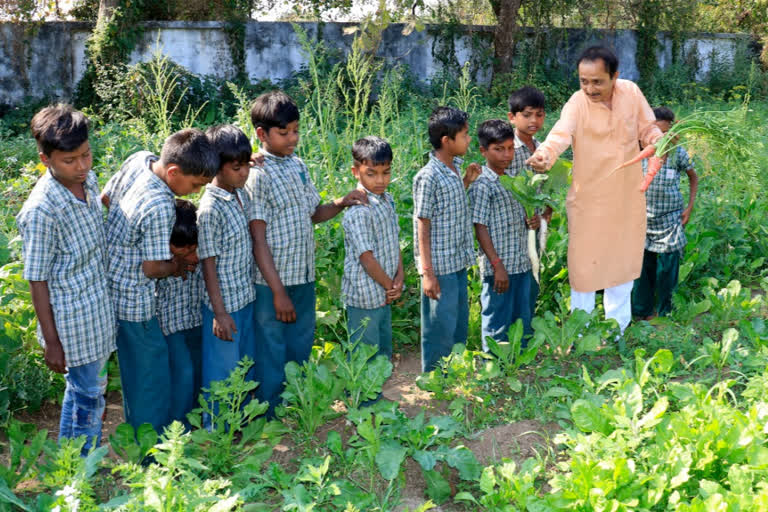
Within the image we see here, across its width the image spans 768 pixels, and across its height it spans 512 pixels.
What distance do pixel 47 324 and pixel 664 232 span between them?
Result: 3768mm

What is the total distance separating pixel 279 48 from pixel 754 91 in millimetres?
9697

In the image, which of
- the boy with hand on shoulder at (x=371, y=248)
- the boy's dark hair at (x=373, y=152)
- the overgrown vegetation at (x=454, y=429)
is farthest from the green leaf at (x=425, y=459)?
→ the boy's dark hair at (x=373, y=152)

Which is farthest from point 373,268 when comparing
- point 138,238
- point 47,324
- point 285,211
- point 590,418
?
point 47,324

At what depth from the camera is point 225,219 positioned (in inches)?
121

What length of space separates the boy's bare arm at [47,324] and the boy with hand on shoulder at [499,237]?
2104 mm

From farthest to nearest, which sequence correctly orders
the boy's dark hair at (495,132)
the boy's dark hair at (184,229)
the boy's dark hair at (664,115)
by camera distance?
1. the boy's dark hair at (664,115)
2. the boy's dark hair at (495,132)
3. the boy's dark hair at (184,229)

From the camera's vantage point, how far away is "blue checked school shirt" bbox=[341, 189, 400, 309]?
11.0 ft

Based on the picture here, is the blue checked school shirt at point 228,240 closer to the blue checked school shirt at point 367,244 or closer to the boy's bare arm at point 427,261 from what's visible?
the blue checked school shirt at point 367,244

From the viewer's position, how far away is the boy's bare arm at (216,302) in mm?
3043

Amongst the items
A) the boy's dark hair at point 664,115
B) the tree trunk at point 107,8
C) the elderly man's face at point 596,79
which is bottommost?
the boy's dark hair at point 664,115

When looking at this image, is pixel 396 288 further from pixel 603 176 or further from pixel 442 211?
pixel 603 176

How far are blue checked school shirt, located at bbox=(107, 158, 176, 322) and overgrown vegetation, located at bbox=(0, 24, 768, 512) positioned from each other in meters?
0.49

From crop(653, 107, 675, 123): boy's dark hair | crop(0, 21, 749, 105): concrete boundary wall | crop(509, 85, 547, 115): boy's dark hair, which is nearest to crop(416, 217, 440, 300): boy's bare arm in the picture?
crop(509, 85, 547, 115): boy's dark hair

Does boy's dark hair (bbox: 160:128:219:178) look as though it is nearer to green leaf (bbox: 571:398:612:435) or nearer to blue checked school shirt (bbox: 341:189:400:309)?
blue checked school shirt (bbox: 341:189:400:309)
